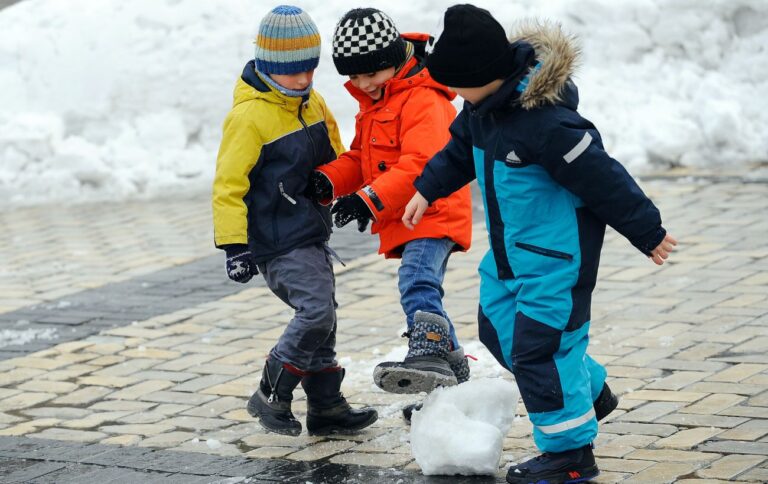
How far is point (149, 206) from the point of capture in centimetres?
984

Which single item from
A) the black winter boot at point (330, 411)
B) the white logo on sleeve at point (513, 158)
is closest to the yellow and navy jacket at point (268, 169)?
the black winter boot at point (330, 411)

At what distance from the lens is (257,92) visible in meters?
4.49

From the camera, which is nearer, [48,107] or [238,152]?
[238,152]

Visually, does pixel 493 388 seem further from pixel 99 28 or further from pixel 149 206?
pixel 99 28

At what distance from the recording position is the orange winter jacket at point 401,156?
4.31 m

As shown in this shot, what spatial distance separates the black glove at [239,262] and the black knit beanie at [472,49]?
0.98 meters

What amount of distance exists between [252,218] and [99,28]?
8442 millimetres

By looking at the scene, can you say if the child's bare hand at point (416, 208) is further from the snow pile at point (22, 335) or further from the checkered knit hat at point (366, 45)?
the snow pile at point (22, 335)

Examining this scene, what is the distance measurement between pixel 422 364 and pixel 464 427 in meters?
0.28

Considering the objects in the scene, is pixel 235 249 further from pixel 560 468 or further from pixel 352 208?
pixel 560 468

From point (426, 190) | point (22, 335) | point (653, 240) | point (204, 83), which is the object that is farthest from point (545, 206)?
point (204, 83)

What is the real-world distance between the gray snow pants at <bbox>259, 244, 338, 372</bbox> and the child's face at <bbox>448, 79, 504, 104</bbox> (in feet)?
3.17

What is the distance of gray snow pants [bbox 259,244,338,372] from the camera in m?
4.41

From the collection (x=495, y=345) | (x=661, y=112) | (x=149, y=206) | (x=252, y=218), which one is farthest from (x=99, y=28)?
(x=495, y=345)
